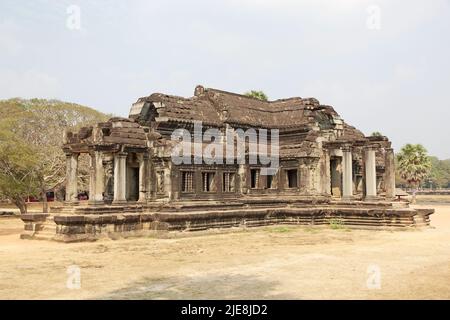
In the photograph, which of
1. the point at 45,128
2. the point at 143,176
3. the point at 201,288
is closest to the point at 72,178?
the point at 143,176

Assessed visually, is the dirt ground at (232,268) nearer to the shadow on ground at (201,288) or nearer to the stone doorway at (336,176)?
the shadow on ground at (201,288)

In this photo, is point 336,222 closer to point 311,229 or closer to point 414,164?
point 311,229

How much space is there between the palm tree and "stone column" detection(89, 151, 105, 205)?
152ft

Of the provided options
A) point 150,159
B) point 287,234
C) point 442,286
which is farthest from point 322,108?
point 442,286

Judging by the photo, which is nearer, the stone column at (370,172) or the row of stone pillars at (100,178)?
the row of stone pillars at (100,178)

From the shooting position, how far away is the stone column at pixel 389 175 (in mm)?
26516

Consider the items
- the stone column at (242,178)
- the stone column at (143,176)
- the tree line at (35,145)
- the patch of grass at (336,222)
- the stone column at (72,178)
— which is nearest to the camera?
the stone column at (72,178)

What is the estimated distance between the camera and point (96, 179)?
2025 cm

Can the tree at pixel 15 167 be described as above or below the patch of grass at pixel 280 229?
above

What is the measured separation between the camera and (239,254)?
1533cm

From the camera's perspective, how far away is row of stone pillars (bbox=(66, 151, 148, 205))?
20.2 meters

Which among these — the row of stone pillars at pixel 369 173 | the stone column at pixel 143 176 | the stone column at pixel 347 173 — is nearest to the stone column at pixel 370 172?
the row of stone pillars at pixel 369 173

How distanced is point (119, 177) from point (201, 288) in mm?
11719

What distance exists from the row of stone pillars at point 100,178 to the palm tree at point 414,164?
44.3 m
